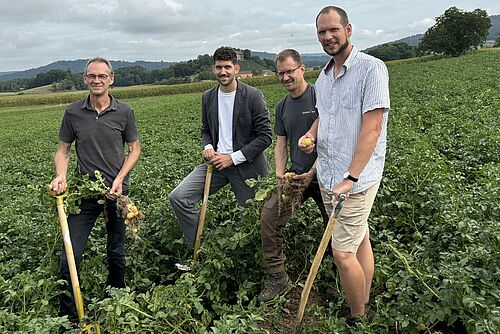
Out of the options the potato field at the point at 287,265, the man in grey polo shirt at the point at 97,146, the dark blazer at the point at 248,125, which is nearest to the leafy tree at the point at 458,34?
the potato field at the point at 287,265

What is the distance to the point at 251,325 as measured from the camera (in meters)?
3.08

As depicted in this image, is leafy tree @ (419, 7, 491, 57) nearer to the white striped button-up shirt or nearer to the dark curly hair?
the dark curly hair

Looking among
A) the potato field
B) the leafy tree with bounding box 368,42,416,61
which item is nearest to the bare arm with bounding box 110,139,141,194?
the potato field

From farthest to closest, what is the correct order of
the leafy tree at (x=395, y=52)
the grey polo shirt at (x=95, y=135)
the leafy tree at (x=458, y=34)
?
the leafy tree at (x=395, y=52), the leafy tree at (x=458, y=34), the grey polo shirt at (x=95, y=135)

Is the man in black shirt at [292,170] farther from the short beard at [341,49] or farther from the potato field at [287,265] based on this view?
the short beard at [341,49]

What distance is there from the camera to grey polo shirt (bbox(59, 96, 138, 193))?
4.36m

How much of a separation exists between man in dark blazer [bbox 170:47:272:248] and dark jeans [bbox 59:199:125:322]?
0.58 m

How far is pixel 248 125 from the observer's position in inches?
190

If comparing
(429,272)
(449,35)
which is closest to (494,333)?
(429,272)

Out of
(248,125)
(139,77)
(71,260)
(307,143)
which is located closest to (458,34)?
(139,77)

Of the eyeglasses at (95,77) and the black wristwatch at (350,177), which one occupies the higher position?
the eyeglasses at (95,77)

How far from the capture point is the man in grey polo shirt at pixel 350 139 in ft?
10.7

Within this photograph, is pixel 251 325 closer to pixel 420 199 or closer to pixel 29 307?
pixel 29 307

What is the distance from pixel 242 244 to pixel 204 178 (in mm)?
905
